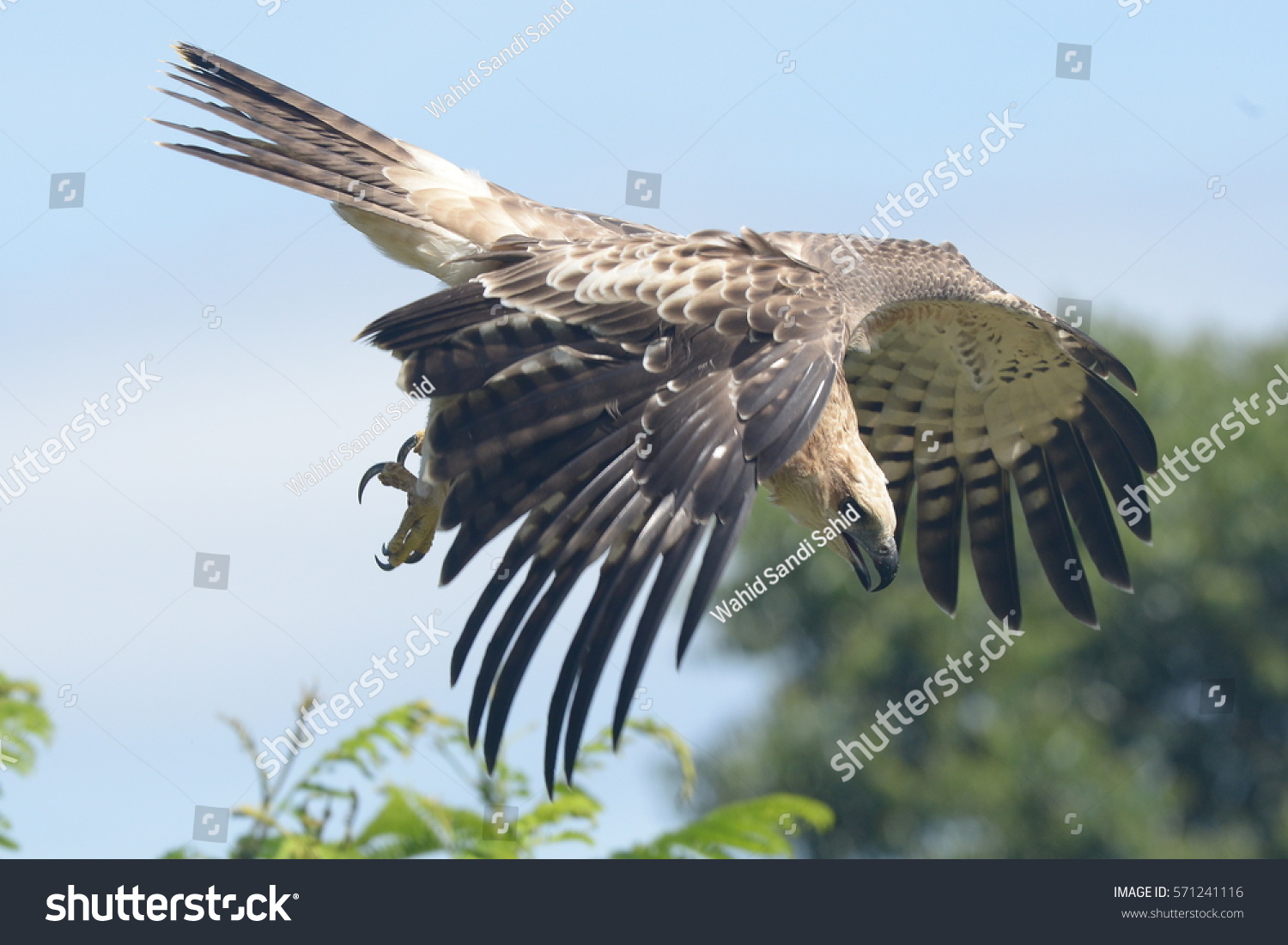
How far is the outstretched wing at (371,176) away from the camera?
20.4ft

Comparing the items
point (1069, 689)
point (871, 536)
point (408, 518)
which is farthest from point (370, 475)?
point (1069, 689)

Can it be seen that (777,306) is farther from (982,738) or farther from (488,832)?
(982,738)

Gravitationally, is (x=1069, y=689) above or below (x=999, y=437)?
above

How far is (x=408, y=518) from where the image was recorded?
6.02 meters

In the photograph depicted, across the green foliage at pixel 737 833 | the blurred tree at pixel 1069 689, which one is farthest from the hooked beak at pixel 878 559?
the blurred tree at pixel 1069 689

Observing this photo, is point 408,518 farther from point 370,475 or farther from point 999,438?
point 999,438

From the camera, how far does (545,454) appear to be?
A: 16.1 ft

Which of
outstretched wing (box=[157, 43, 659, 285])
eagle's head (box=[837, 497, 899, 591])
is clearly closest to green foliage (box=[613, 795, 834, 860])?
eagle's head (box=[837, 497, 899, 591])

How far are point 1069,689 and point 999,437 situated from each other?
75.0ft

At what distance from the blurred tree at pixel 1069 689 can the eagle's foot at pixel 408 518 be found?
19636 millimetres

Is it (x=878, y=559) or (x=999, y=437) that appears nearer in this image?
(x=878, y=559)
